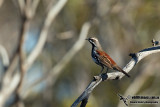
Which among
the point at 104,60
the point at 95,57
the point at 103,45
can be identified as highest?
the point at 95,57

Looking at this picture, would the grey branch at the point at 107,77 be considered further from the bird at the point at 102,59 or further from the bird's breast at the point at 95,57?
the bird's breast at the point at 95,57

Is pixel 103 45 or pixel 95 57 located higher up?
pixel 95 57

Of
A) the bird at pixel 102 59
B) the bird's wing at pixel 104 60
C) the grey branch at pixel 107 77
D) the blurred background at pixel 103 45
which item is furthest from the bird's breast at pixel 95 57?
the blurred background at pixel 103 45

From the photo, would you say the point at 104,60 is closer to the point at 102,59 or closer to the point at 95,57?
the point at 102,59

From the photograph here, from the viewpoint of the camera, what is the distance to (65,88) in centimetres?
2892

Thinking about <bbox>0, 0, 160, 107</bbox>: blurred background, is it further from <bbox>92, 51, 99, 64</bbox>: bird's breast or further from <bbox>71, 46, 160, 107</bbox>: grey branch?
<bbox>71, 46, 160, 107</bbox>: grey branch

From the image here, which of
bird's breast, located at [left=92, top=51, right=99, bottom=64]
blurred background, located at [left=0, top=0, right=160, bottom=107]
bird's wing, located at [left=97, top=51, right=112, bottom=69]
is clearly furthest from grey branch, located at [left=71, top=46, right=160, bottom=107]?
blurred background, located at [left=0, top=0, right=160, bottom=107]

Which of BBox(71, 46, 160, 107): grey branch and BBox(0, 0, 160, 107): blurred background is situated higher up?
BBox(71, 46, 160, 107): grey branch

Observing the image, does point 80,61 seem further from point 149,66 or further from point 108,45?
point 149,66

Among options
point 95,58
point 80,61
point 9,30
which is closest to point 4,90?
point 95,58

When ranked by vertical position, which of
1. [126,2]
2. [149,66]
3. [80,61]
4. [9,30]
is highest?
[9,30]

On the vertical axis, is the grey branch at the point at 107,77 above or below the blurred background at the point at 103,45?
above

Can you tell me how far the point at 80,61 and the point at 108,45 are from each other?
2987mm

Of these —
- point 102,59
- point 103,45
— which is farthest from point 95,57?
point 103,45
